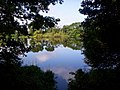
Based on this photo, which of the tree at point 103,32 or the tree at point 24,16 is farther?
the tree at point 103,32

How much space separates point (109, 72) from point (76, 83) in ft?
9.53

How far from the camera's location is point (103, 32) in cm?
2159

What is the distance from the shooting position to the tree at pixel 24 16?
14234 millimetres

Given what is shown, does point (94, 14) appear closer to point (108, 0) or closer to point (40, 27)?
point (108, 0)

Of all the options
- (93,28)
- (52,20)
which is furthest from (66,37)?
(52,20)

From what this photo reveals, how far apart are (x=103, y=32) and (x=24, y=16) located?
793 centimetres

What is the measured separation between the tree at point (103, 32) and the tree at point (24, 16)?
19.9ft

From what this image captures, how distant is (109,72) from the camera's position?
67.2 feet

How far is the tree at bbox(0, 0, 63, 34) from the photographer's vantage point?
14234mm

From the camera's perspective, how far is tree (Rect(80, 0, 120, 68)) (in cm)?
2106

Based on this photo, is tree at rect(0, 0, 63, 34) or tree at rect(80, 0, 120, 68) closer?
tree at rect(0, 0, 63, 34)

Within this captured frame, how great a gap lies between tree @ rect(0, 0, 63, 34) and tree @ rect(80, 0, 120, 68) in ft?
19.9

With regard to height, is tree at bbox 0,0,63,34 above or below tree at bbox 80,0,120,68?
below

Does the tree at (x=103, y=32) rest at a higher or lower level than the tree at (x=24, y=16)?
higher
